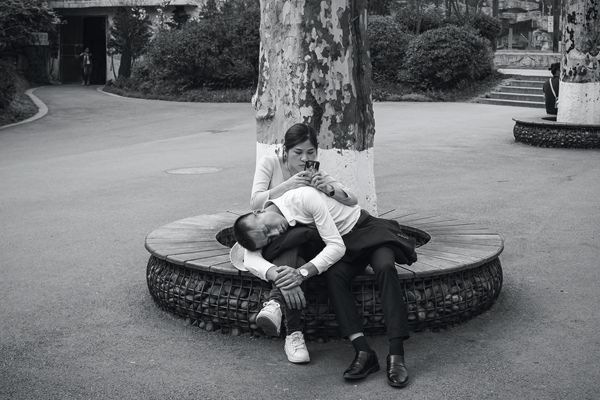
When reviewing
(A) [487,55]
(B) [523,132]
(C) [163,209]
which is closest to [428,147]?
(B) [523,132]

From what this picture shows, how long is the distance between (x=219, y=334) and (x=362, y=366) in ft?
3.48

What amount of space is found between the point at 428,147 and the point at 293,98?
912 centimetres

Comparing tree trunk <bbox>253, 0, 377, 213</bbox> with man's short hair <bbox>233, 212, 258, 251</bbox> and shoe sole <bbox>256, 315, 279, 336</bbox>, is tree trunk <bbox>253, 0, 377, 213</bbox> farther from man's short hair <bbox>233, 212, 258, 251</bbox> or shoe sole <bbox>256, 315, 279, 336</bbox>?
shoe sole <bbox>256, 315, 279, 336</bbox>

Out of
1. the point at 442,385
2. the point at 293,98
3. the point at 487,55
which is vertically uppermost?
the point at 487,55

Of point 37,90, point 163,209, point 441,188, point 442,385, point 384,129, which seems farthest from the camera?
point 37,90

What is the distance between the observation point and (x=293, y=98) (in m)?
5.26

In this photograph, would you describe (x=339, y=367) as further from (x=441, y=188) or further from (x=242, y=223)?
(x=441, y=188)

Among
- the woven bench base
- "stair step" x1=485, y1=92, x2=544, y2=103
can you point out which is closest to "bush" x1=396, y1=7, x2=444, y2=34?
"stair step" x1=485, y1=92, x2=544, y2=103

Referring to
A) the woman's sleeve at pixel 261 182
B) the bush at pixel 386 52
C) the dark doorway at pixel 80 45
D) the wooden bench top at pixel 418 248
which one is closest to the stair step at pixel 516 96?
the bush at pixel 386 52

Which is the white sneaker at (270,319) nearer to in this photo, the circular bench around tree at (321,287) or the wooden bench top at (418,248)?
the circular bench around tree at (321,287)

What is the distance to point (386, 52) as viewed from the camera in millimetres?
26469

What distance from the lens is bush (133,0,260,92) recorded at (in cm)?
2683

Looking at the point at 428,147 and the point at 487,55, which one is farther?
the point at 487,55

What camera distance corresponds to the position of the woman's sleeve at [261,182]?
489 cm
